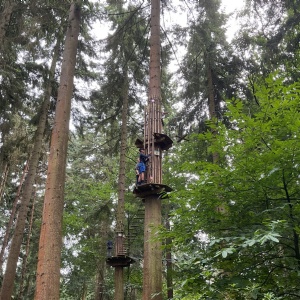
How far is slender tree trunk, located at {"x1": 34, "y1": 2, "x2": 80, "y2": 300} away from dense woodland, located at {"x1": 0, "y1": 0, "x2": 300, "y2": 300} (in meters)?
0.03

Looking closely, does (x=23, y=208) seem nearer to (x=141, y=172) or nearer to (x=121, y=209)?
(x=121, y=209)

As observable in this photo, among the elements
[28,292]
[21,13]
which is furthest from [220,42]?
[28,292]

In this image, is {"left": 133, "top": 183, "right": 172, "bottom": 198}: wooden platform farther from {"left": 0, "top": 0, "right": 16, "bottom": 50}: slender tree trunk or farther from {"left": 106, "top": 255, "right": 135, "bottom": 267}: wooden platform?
{"left": 0, "top": 0, "right": 16, "bottom": 50}: slender tree trunk

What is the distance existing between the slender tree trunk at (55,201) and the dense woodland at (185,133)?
0.03 meters

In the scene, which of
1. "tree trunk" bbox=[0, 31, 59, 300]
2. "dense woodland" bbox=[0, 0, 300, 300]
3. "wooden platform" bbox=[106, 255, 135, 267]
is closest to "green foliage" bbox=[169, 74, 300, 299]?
"dense woodland" bbox=[0, 0, 300, 300]

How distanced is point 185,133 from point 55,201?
8.39 m

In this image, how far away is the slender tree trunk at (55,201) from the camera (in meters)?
5.84

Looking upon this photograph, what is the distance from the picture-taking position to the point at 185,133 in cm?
1392

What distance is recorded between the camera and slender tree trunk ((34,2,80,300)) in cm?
584

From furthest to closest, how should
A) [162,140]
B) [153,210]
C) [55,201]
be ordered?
[162,140] < [153,210] < [55,201]

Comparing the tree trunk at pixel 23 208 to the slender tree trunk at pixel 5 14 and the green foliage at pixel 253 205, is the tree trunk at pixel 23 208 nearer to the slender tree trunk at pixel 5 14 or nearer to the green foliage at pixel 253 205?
the slender tree trunk at pixel 5 14

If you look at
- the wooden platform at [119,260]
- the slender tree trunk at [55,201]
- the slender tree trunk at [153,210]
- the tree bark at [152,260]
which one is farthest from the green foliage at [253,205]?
the wooden platform at [119,260]

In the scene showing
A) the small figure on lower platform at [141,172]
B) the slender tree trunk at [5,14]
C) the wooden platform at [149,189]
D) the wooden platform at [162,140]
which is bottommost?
the wooden platform at [149,189]

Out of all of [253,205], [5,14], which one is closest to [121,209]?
[5,14]
